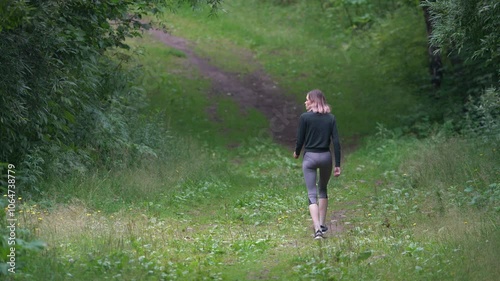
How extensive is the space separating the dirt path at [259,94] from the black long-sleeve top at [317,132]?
1158cm

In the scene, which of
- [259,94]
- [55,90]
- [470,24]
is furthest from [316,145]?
[259,94]

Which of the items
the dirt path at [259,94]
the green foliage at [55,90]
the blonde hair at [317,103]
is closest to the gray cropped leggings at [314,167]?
the blonde hair at [317,103]

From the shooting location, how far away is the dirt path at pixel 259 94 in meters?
24.1

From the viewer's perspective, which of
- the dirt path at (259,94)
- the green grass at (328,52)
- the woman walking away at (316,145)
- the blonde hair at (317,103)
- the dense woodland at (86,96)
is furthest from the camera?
the green grass at (328,52)

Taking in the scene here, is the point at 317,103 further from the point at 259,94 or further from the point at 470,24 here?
the point at 259,94

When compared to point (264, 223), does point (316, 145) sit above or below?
above

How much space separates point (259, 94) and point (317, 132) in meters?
16.6

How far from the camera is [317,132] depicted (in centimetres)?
1066

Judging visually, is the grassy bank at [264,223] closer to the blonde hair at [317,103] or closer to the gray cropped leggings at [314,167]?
the gray cropped leggings at [314,167]

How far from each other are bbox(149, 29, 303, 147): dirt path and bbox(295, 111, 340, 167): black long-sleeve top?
11580 millimetres

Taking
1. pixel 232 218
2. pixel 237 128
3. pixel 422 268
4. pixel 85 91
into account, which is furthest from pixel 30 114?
pixel 237 128

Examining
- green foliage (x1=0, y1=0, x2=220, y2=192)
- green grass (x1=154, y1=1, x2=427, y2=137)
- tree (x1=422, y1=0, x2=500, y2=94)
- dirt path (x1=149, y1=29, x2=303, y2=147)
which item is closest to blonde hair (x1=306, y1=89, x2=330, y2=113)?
tree (x1=422, y1=0, x2=500, y2=94)

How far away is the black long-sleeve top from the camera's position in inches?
420

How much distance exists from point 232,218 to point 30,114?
3.44 meters
